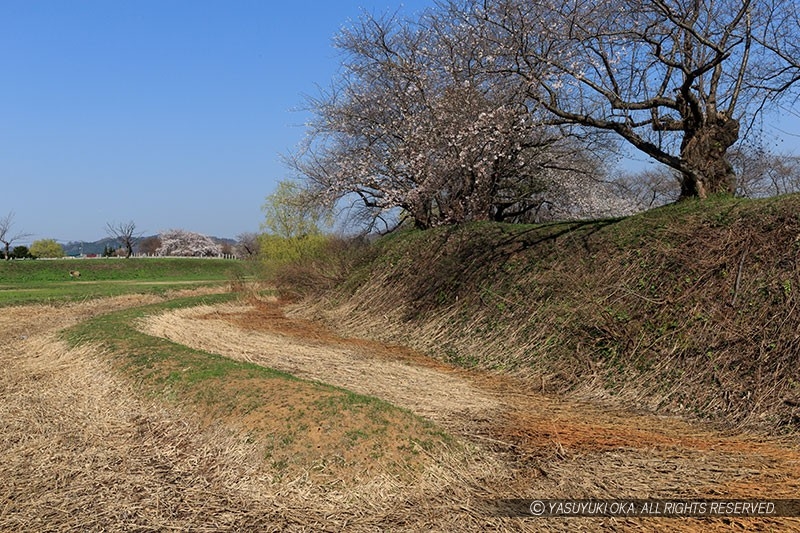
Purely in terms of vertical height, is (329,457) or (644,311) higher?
(644,311)

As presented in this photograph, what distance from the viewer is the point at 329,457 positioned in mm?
5203

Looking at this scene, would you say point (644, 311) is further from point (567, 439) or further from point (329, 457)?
point (329, 457)

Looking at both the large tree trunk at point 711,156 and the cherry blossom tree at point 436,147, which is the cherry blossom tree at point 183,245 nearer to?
the cherry blossom tree at point 436,147

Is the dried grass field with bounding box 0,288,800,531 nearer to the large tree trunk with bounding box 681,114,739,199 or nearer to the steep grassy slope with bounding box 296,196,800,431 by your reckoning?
the steep grassy slope with bounding box 296,196,800,431

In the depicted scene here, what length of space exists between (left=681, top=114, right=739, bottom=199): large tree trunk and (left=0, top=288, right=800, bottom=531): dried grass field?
19.3 ft

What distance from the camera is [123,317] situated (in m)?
13.6

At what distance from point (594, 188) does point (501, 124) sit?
7.72m

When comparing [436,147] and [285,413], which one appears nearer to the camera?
[285,413]

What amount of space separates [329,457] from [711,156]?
975 cm

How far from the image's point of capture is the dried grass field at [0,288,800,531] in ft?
14.6

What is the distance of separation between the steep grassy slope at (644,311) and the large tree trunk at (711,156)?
Answer: 1.20 m

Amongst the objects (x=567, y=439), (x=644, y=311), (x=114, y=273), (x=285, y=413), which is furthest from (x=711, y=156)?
(x=114, y=273)

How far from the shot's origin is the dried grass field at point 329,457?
4445mm

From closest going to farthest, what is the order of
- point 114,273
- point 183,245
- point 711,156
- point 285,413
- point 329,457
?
1. point 329,457
2. point 285,413
3. point 711,156
4. point 114,273
5. point 183,245
